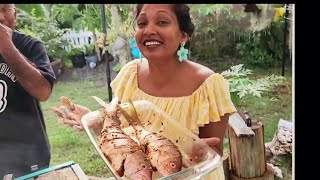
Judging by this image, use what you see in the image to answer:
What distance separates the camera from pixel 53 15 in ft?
6.08

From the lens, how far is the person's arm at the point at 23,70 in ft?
6.02

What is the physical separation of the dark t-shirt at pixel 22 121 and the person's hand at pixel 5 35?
1 cm

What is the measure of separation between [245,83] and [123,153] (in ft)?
1.45

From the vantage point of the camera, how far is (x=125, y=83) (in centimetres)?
191

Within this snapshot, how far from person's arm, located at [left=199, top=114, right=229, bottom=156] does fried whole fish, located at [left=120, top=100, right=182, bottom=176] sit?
100 millimetres

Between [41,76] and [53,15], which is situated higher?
[53,15]

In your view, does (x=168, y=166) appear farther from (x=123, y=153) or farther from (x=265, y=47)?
(x=265, y=47)

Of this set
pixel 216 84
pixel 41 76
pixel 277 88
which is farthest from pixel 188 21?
pixel 41 76

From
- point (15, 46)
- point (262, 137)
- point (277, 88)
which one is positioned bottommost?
point (262, 137)

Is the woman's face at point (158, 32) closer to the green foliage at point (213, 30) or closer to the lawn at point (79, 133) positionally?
the green foliage at point (213, 30)

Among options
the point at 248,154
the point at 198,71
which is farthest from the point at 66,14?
the point at 248,154
